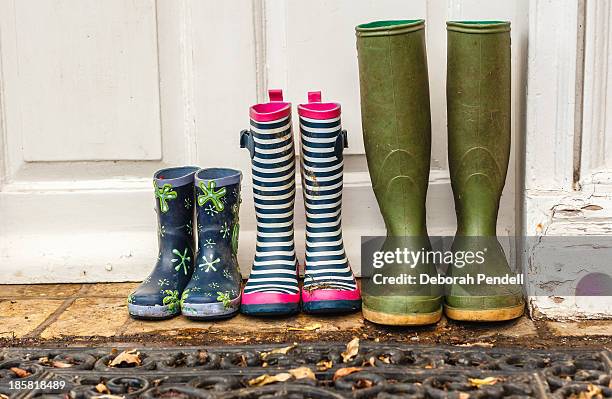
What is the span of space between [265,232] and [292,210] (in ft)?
0.23

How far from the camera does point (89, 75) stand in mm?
1838

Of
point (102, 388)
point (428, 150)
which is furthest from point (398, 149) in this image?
point (102, 388)

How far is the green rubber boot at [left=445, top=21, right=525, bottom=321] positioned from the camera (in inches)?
61.8

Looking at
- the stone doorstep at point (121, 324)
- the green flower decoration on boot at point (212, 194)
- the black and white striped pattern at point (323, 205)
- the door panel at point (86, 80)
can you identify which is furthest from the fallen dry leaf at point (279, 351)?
the door panel at point (86, 80)

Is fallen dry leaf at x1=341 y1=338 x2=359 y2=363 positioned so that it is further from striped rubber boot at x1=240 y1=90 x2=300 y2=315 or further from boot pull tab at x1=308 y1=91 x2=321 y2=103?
boot pull tab at x1=308 y1=91 x2=321 y2=103

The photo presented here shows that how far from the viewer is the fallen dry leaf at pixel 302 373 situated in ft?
4.25

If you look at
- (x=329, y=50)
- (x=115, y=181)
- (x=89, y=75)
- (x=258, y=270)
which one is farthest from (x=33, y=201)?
(x=329, y=50)

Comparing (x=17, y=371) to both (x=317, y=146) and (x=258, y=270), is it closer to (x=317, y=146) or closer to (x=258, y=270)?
(x=258, y=270)

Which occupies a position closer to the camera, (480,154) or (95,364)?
(95,364)

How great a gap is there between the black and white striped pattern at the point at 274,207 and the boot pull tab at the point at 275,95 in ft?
0.28

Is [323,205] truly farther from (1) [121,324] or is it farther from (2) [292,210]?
(1) [121,324]

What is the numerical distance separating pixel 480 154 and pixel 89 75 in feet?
2.72

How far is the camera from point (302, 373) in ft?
4.29

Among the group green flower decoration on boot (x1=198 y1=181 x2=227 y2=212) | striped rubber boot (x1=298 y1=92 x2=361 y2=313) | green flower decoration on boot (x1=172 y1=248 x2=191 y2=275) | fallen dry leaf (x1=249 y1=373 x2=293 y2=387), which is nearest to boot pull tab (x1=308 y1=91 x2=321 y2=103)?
striped rubber boot (x1=298 y1=92 x2=361 y2=313)
